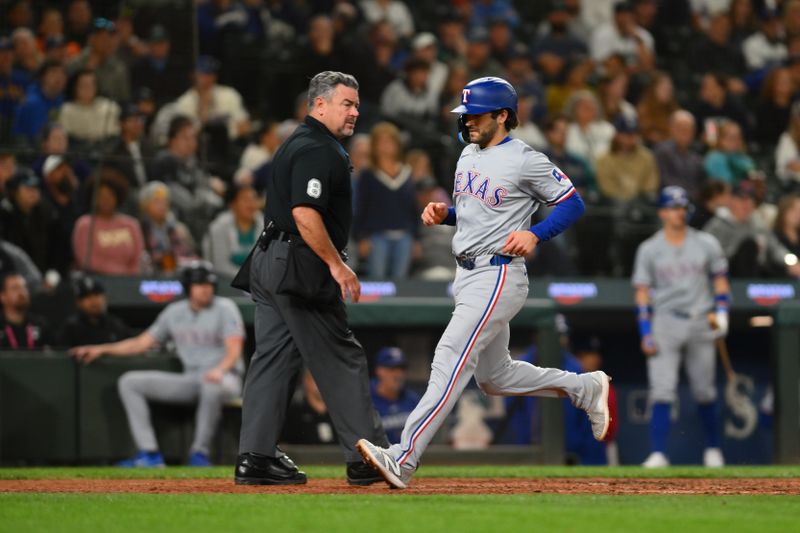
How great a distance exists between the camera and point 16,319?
1053 centimetres

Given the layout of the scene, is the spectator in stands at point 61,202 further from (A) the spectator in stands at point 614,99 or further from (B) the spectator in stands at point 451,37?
(A) the spectator in stands at point 614,99

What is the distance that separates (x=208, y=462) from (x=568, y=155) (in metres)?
5.71

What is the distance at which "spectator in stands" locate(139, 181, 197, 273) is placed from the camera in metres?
11.5

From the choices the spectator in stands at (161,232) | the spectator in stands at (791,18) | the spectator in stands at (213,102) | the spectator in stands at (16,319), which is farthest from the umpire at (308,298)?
the spectator in stands at (791,18)

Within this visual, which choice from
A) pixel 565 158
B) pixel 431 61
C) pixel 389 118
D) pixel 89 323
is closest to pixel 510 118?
pixel 89 323

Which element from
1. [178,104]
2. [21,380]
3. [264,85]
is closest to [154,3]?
[178,104]

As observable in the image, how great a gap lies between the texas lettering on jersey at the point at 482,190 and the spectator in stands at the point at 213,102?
6.34 m

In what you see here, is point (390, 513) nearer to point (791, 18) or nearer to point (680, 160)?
point (680, 160)

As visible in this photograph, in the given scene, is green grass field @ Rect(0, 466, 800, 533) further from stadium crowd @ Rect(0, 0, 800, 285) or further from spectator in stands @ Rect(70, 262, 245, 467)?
stadium crowd @ Rect(0, 0, 800, 285)

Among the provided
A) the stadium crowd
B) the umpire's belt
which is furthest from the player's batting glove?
the umpire's belt

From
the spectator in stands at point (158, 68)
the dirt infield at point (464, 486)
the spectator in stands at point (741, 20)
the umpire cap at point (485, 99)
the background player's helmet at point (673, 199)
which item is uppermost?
the spectator in stands at point (741, 20)

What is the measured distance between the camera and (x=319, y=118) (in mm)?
6730

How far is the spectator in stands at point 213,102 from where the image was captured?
12.7 meters

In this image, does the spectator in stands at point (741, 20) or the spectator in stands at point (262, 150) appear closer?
the spectator in stands at point (262, 150)
